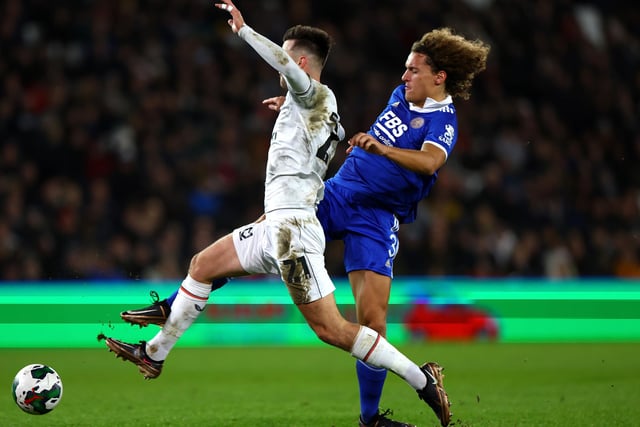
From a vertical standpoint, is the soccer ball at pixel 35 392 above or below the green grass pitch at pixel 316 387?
above

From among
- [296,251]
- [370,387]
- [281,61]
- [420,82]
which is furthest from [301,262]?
[420,82]

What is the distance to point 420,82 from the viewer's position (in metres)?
6.22

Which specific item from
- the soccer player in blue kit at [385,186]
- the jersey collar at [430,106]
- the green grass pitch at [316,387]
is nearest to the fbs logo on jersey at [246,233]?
the soccer player in blue kit at [385,186]

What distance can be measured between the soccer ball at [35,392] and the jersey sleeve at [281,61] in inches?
91.1

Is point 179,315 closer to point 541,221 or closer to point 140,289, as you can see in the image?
point 140,289

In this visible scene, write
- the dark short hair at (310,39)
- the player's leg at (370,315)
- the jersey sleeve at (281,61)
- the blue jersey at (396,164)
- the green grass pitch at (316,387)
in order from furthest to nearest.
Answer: the green grass pitch at (316,387) < the blue jersey at (396,164) < the player's leg at (370,315) < the dark short hair at (310,39) < the jersey sleeve at (281,61)

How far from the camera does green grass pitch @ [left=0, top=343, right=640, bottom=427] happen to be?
6.80 metres

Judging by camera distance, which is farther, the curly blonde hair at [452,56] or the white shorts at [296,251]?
the curly blonde hair at [452,56]

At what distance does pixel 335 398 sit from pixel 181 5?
8.46 metres

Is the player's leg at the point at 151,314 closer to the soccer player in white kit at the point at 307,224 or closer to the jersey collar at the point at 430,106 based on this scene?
the soccer player in white kit at the point at 307,224

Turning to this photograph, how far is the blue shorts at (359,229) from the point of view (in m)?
6.09

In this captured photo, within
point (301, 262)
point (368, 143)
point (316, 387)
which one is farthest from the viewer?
point (316, 387)

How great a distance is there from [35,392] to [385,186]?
2405 mm

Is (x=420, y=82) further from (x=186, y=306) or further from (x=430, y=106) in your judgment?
(x=186, y=306)
